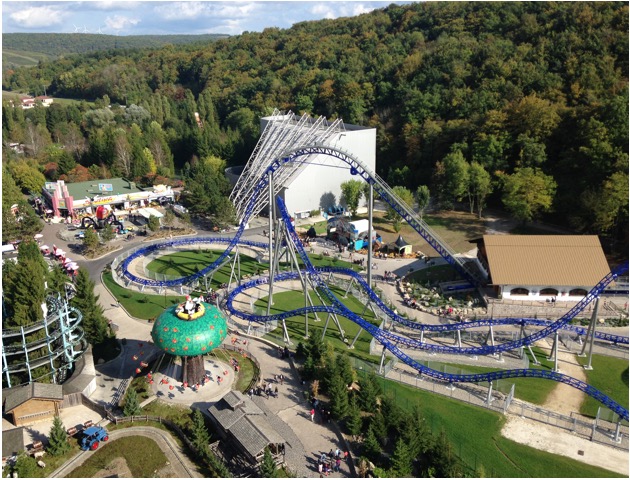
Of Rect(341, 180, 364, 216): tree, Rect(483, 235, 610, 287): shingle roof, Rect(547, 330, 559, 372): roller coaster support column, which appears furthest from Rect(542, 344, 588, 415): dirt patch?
Rect(341, 180, 364, 216): tree

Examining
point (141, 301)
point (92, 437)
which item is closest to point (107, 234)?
point (141, 301)

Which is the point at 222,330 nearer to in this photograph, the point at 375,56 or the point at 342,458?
the point at 342,458

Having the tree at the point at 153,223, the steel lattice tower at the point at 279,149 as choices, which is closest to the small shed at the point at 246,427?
the tree at the point at 153,223

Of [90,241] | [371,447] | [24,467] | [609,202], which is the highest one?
[609,202]

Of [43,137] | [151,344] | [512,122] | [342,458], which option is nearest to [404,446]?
[342,458]

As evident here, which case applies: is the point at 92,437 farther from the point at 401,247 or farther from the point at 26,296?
the point at 401,247

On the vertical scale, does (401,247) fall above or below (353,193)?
below
